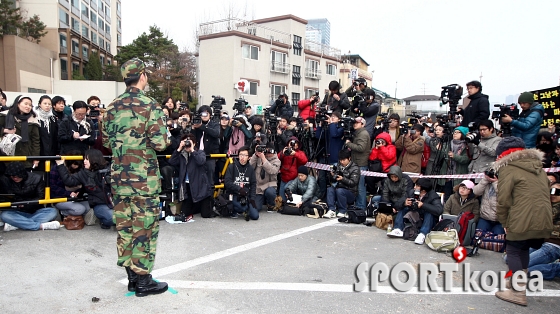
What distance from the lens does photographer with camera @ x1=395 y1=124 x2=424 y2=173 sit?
23.2 ft

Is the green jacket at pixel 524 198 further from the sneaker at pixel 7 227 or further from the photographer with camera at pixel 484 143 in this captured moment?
the sneaker at pixel 7 227

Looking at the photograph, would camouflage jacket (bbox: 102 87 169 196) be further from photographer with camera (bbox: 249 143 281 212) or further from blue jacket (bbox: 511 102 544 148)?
blue jacket (bbox: 511 102 544 148)

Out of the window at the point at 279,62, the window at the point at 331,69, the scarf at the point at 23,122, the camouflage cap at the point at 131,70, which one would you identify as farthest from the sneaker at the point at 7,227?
the window at the point at 331,69

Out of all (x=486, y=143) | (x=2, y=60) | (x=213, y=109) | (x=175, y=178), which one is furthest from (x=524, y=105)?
(x=2, y=60)

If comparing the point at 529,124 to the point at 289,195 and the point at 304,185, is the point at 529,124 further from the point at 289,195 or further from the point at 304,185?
the point at 289,195

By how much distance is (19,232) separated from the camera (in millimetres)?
5270

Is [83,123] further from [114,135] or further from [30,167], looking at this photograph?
[114,135]

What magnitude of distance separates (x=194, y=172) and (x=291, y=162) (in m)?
2.04

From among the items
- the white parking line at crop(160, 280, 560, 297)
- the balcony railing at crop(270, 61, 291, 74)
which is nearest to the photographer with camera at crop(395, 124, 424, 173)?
the white parking line at crop(160, 280, 560, 297)

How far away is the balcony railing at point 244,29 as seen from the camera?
29.7 metres

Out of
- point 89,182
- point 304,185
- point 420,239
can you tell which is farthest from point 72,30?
point 420,239

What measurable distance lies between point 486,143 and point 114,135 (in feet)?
18.2

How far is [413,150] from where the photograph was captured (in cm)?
705

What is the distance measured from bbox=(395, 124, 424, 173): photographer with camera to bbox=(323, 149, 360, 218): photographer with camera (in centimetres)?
97
